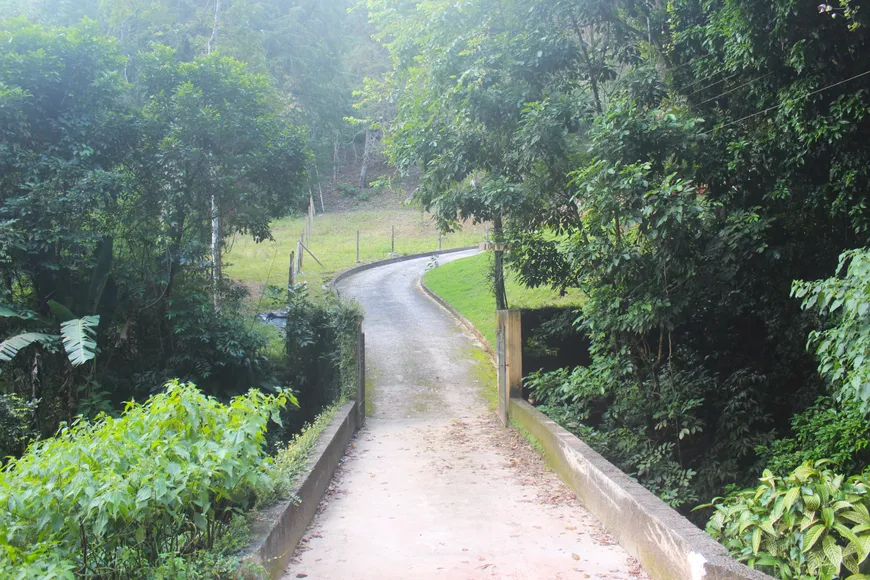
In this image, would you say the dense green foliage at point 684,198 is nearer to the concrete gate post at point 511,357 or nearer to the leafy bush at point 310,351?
the concrete gate post at point 511,357

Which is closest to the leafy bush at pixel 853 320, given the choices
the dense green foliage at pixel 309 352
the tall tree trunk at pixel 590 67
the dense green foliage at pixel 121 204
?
the tall tree trunk at pixel 590 67

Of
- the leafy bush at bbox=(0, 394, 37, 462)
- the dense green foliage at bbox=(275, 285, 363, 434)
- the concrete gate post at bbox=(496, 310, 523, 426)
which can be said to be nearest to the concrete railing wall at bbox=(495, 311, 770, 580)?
the concrete gate post at bbox=(496, 310, 523, 426)

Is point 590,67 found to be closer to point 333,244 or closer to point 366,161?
point 333,244

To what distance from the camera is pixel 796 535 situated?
4.05 metres

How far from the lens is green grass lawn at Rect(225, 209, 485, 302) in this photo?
25.6 meters

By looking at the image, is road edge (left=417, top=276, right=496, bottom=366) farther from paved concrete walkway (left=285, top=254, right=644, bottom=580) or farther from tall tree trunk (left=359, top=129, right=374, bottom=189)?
tall tree trunk (left=359, top=129, right=374, bottom=189)

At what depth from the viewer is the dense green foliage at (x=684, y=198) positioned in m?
8.23

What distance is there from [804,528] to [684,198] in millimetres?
4532

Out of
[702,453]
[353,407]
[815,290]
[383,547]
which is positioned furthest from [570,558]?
[353,407]

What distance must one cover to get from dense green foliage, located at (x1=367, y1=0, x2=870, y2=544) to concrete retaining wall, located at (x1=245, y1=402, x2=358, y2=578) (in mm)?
3351

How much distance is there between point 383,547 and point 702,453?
579cm

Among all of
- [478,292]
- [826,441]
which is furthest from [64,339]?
[478,292]

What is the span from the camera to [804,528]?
400 cm

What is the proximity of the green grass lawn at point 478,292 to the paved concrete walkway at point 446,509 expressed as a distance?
422cm
